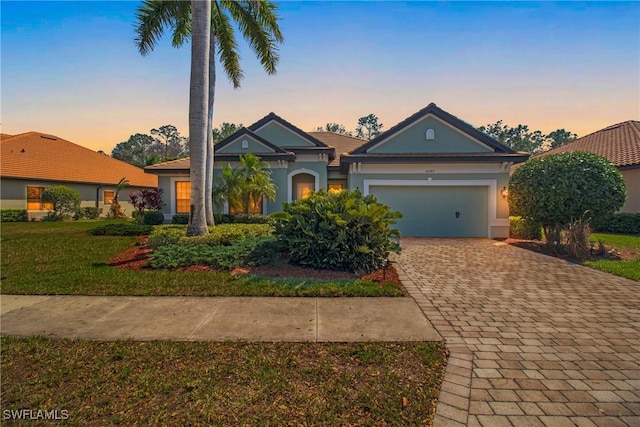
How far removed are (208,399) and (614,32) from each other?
12.4 meters

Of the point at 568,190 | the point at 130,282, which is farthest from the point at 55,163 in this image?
the point at 568,190

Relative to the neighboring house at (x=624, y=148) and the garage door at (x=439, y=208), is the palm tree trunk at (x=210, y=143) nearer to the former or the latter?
the garage door at (x=439, y=208)

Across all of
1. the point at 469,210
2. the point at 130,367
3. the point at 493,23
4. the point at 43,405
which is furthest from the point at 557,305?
the point at 469,210

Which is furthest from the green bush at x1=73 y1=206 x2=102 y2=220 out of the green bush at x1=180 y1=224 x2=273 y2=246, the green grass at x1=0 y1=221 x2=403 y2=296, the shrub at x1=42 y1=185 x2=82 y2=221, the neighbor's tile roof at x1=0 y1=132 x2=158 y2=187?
the green bush at x1=180 y1=224 x2=273 y2=246

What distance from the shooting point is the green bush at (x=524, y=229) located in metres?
12.5

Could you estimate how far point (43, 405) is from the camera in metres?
2.48

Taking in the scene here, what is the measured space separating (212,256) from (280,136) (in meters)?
10.4

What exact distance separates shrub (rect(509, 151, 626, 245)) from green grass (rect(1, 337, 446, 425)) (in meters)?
9.22

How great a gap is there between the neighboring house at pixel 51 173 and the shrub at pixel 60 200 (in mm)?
540

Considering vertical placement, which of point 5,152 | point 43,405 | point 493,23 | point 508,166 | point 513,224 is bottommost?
point 43,405

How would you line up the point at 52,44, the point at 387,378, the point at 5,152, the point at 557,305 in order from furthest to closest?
the point at 5,152 → the point at 52,44 → the point at 557,305 → the point at 387,378

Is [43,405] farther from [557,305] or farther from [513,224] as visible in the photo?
[513,224]

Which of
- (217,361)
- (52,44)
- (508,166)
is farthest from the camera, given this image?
(508,166)

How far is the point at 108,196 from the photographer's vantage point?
2373 cm
